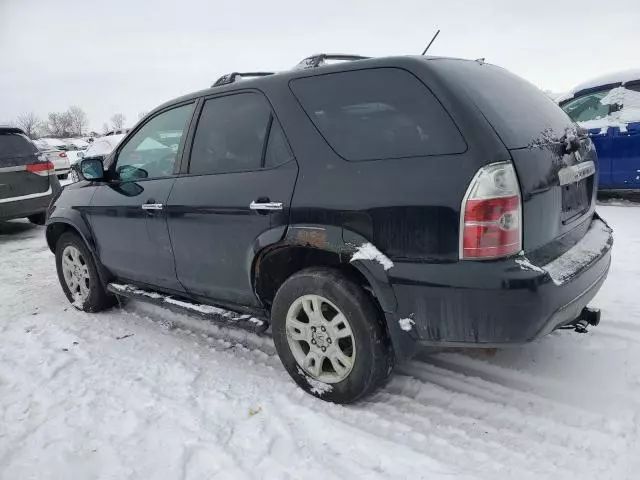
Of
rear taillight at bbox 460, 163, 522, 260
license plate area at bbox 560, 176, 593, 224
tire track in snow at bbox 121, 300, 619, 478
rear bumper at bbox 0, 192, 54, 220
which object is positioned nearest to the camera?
rear taillight at bbox 460, 163, 522, 260

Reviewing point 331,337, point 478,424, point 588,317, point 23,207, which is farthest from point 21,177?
point 588,317

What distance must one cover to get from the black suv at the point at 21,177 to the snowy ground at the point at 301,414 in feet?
14.5

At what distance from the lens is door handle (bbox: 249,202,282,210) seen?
2676 mm

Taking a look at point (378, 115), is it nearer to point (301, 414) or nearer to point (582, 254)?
point (582, 254)

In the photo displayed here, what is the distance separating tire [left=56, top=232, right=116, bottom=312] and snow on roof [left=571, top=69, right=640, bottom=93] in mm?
7175

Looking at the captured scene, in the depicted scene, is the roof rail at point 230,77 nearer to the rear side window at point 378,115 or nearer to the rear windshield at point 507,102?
the rear side window at point 378,115

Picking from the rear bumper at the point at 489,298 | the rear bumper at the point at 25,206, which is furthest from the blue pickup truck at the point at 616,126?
the rear bumper at the point at 25,206

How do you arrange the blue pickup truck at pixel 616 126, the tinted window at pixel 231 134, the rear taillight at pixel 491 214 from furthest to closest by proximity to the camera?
the blue pickup truck at pixel 616 126 < the tinted window at pixel 231 134 < the rear taillight at pixel 491 214

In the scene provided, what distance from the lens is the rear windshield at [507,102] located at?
228 cm

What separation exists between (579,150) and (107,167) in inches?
130

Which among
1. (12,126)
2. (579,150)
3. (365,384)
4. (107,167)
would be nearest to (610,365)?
(579,150)

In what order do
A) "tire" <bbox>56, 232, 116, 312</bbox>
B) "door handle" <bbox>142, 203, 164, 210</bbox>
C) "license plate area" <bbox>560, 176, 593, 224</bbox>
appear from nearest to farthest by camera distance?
"license plate area" <bbox>560, 176, 593, 224</bbox>, "door handle" <bbox>142, 203, 164, 210</bbox>, "tire" <bbox>56, 232, 116, 312</bbox>

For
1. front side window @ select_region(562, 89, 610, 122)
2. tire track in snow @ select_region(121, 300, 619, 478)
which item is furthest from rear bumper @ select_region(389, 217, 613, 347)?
front side window @ select_region(562, 89, 610, 122)

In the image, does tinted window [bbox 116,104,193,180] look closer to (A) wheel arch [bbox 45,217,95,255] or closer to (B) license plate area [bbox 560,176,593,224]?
(A) wheel arch [bbox 45,217,95,255]
